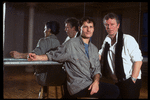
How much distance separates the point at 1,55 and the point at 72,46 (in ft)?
2.27

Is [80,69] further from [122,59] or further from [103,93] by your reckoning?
[122,59]

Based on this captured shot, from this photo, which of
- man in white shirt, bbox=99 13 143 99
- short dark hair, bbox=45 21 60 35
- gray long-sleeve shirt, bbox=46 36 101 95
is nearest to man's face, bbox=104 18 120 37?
man in white shirt, bbox=99 13 143 99

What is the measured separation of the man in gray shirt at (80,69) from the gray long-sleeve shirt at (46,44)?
0.86ft

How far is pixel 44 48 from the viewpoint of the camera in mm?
2076

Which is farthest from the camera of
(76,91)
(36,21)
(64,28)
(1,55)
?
(36,21)

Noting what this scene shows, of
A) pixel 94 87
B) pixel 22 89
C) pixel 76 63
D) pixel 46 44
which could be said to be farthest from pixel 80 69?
pixel 22 89

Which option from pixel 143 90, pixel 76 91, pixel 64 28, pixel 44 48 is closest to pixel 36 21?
pixel 64 28

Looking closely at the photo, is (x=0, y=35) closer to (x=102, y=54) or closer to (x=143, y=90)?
(x=102, y=54)

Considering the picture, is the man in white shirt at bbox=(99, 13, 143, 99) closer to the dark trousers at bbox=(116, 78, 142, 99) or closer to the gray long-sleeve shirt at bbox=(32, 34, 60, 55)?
the dark trousers at bbox=(116, 78, 142, 99)

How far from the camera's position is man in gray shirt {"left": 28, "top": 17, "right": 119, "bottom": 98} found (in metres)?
1.73

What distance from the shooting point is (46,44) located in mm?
2098

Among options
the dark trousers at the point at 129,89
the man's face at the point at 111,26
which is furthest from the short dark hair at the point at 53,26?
the dark trousers at the point at 129,89

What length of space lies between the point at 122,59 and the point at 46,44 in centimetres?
95

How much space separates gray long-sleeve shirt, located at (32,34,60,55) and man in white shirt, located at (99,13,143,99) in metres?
0.65
